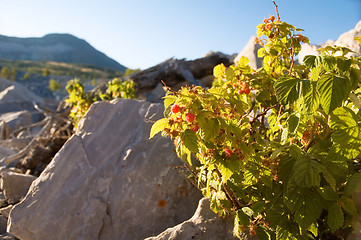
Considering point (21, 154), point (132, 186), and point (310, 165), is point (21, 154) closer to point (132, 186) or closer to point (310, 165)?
point (132, 186)

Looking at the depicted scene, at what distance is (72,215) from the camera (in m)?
3.29

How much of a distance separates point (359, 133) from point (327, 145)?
29 centimetres

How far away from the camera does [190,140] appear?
179 centimetres

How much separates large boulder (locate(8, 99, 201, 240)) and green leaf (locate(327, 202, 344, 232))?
1578mm

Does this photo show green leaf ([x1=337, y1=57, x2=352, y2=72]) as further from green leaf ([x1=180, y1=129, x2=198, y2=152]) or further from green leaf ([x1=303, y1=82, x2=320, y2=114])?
green leaf ([x1=180, y1=129, x2=198, y2=152])

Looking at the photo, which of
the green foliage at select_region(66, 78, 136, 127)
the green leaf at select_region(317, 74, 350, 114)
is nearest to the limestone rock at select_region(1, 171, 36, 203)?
the green foliage at select_region(66, 78, 136, 127)

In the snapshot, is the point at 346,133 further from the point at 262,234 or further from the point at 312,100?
the point at 262,234

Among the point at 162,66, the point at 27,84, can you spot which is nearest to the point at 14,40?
the point at 27,84

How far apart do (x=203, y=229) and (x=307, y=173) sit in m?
1.08

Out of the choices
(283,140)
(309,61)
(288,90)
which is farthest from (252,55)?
(288,90)

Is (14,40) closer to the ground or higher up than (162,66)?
higher up

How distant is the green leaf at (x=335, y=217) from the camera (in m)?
1.94

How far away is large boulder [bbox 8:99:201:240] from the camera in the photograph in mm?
3232

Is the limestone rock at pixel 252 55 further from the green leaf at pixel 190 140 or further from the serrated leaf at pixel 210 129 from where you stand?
the green leaf at pixel 190 140
